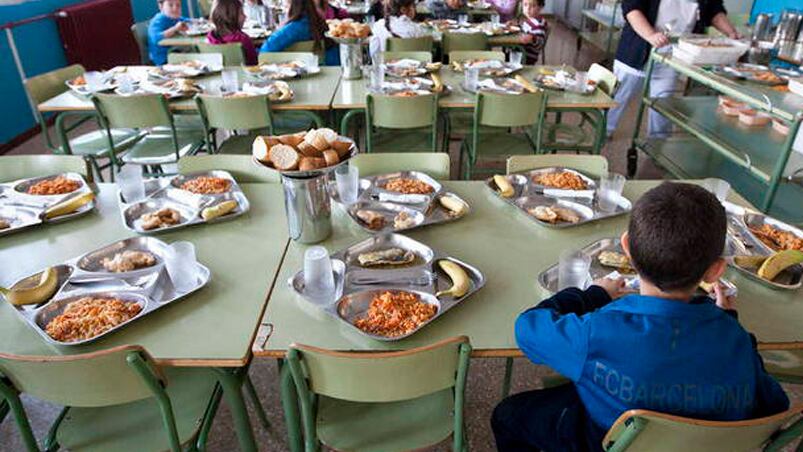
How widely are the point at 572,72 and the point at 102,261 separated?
2.97 meters

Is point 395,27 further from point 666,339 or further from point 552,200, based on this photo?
point 666,339

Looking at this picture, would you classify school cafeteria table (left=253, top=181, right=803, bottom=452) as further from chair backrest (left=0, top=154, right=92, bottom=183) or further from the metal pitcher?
chair backrest (left=0, top=154, right=92, bottom=183)

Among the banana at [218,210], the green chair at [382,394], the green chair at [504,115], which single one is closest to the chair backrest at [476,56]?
the green chair at [504,115]

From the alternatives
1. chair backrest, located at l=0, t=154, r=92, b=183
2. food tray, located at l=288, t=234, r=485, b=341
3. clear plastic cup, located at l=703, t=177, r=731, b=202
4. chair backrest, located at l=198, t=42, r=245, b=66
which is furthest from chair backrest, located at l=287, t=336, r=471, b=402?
chair backrest, located at l=198, t=42, r=245, b=66

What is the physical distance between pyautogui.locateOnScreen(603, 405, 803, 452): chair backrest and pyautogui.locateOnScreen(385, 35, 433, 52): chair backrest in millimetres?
3739

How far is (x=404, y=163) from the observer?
7.24 feet

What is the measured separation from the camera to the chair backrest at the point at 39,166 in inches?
84.7

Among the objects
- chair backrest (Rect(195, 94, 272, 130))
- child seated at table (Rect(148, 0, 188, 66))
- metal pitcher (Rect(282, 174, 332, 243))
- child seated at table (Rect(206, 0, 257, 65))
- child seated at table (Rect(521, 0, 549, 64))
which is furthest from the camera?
child seated at table (Rect(521, 0, 549, 64))

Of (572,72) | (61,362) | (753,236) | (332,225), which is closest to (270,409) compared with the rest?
(332,225)

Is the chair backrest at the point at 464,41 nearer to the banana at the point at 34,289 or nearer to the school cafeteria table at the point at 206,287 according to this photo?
the school cafeteria table at the point at 206,287

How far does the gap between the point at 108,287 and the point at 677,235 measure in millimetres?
1440

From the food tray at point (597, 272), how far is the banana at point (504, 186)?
1.32 ft

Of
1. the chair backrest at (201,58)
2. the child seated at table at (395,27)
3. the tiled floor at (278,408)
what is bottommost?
the tiled floor at (278,408)

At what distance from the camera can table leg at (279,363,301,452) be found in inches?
50.9
